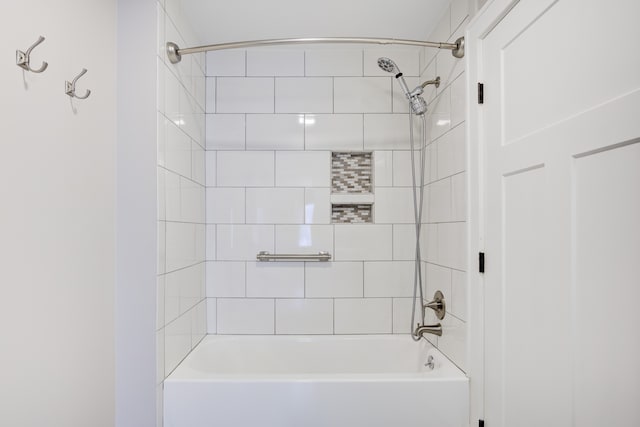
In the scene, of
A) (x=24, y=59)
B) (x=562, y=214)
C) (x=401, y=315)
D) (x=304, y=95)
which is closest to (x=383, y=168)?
(x=304, y=95)

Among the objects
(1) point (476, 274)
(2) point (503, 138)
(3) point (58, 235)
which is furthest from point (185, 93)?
(1) point (476, 274)

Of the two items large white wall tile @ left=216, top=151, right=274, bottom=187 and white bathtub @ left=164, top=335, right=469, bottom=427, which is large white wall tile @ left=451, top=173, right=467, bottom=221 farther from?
large white wall tile @ left=216, top=151, right=274, bottom=187

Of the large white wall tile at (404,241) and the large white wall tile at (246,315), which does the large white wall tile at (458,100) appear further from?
the large white wall tile at (246,315)

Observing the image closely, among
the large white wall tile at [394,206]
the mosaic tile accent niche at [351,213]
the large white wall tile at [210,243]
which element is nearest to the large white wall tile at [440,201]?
the large white wall tile at [394,206]

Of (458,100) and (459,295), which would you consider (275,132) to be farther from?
(459,295)

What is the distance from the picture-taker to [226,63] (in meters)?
2.35

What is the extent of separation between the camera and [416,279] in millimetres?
2141

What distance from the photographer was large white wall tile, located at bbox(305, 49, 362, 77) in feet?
7.73

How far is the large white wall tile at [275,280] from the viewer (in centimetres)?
234

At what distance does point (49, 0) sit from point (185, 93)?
79cm

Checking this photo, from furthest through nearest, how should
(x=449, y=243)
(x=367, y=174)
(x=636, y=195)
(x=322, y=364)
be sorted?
(x=367, y=174) < (x=322, y=364) < (x=449, y=243) < (x=636, y=195)

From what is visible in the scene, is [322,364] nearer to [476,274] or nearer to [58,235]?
Result: [476,274]

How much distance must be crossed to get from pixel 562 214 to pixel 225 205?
1828mm

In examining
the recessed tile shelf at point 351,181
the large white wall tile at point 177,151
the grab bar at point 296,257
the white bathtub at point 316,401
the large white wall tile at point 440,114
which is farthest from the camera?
the recessed tile shelf at point 351,181
